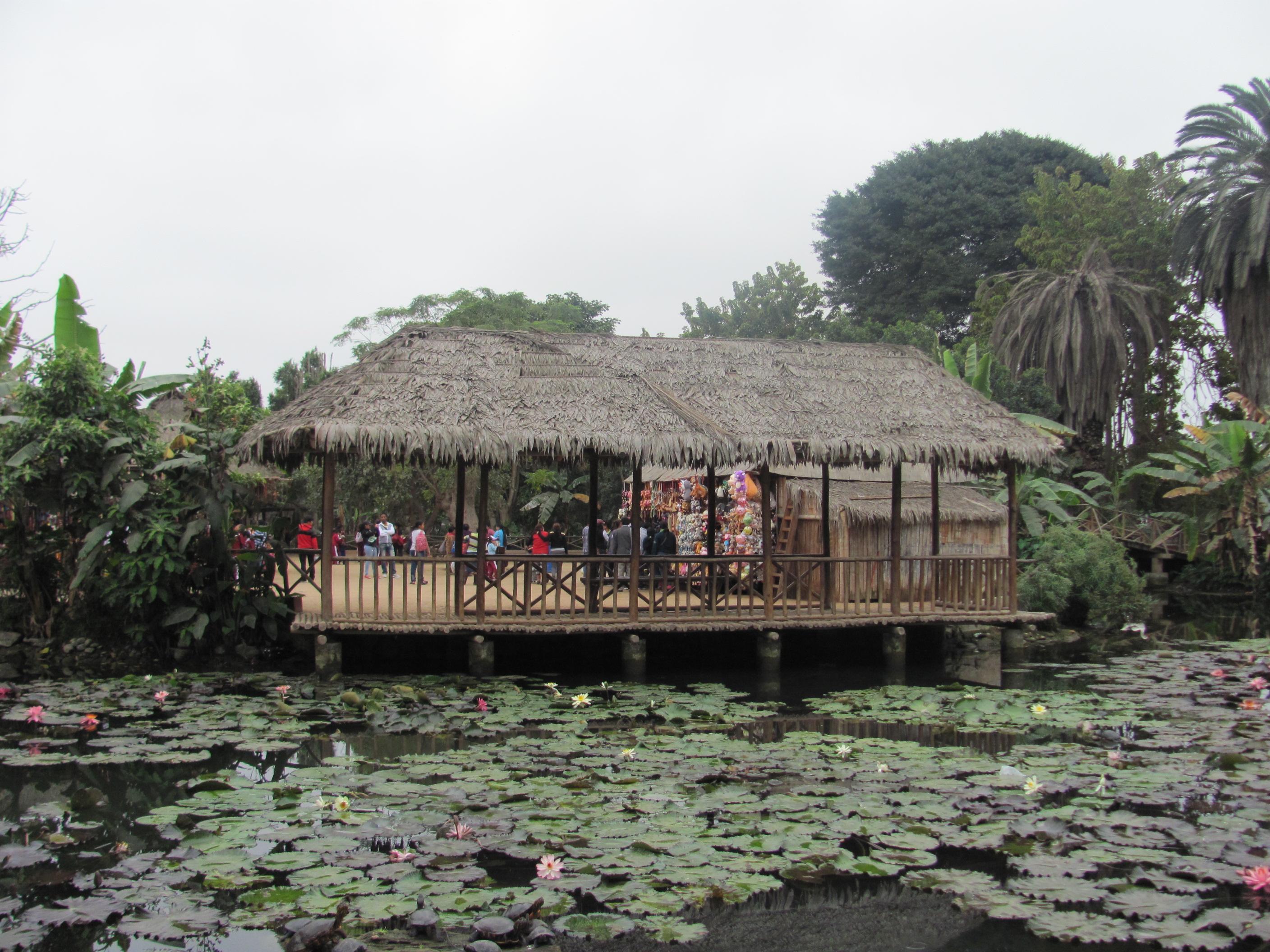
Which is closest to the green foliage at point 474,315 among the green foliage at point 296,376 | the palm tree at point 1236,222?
the green foliage at point 296,376

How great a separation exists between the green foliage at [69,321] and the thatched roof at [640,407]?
3404mm

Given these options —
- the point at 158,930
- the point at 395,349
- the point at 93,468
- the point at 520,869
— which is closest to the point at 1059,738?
the point at 520,869

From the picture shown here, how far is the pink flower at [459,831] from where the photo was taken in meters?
6.09

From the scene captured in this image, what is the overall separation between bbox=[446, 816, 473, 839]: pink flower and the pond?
1 centimetres

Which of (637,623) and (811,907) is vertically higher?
(637,623)

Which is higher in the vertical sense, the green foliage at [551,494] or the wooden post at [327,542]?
the green foliage at [551,494]

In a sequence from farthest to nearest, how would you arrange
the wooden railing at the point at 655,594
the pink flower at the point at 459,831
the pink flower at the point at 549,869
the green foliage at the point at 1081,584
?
the green foliage at the point at 1081,584
the wooden railing at the point at 655,594
the pink flower at the point at 459,831
the pink flower at the point at 549,869

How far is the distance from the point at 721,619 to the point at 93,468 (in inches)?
298

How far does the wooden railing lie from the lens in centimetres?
1221

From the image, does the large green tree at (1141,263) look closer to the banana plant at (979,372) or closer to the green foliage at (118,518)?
the banana plant at (979,372)

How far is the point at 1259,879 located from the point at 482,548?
335 inches

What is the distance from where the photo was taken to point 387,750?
27.8 ft

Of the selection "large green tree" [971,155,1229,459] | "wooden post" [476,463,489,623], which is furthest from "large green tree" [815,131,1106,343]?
"wooden post" [476,463,489,623]

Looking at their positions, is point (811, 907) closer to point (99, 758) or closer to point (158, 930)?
point (158, 930)
